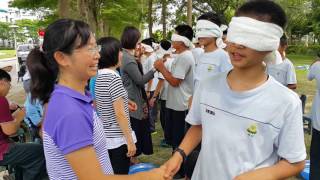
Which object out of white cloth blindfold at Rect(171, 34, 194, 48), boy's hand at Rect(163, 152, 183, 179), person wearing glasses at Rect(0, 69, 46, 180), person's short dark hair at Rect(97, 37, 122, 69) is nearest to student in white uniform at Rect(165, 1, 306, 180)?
boy's hand at Rect(163, 152, 183, 179)

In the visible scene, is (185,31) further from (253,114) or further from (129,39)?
(253,114)

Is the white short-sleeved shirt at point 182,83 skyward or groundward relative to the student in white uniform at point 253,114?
groundward

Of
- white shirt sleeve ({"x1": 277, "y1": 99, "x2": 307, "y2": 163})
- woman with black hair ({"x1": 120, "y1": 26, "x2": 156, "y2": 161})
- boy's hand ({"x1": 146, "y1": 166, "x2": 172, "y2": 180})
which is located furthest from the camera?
woman with black hair ({"x1": 120, "y1": 26, "x2": 156, "y2": 161})

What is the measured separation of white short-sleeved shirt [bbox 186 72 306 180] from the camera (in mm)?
1752

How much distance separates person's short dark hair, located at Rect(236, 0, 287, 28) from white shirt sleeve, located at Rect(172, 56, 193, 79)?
2988mm

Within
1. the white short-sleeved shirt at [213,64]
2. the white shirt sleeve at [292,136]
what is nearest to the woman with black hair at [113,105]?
the white short-sleeved shirt at [213,64]

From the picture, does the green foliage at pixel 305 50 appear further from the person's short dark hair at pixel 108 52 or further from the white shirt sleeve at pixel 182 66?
the person's short dark hair at pixel 108 52

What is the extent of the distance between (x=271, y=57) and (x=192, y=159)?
1.22 m

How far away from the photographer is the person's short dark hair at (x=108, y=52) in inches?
131

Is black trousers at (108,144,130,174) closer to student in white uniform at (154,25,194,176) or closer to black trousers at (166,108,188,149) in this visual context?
student in white uniform at (154,25,194,176)

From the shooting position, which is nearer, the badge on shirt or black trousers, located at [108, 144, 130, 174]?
the badge on shirt

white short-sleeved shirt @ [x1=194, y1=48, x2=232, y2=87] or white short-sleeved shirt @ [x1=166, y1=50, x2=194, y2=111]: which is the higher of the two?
white short-sleeved shirt @ [x1=194, y1=48, x2=232, y2=87]

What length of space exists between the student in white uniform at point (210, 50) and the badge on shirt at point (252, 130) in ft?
7.57

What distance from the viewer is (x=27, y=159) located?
417cm
